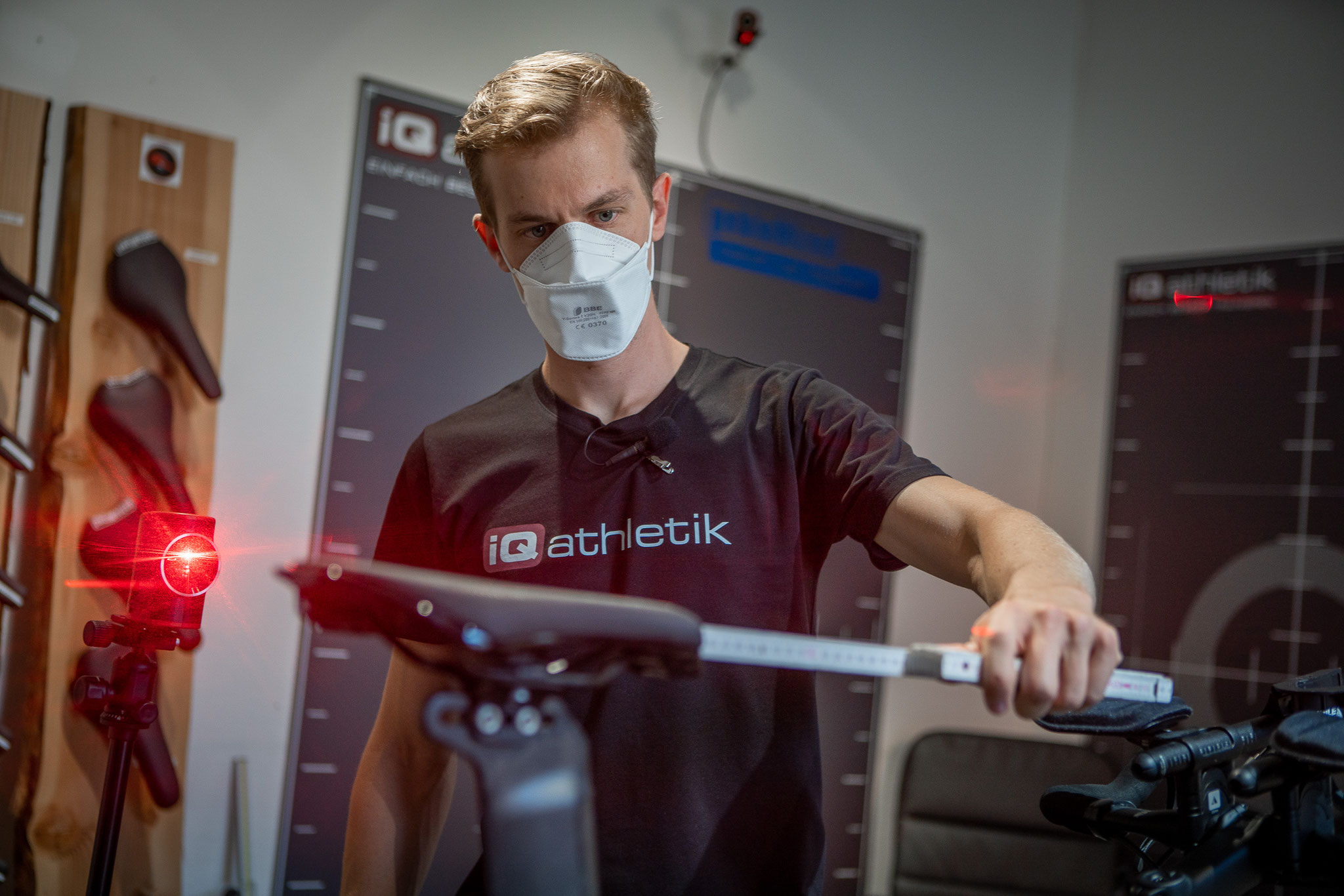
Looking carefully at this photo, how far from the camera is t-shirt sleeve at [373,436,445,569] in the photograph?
142 centimetres

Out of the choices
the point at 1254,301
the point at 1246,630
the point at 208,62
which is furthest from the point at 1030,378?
the point at 208,62

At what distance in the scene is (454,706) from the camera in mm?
619

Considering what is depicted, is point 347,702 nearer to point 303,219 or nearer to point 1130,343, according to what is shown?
point 303,219

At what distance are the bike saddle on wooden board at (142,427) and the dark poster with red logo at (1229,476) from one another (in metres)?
2.82

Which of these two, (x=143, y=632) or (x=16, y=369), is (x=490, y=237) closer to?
(x=143, y=632)

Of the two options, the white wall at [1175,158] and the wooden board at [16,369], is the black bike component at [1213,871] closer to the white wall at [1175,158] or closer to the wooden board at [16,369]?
the wooden board at [16,369]

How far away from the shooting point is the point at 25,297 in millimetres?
2133

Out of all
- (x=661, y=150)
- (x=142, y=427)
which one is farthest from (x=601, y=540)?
(x=661, y=150)

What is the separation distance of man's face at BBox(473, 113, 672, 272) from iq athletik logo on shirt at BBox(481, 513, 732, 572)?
37 centimetres

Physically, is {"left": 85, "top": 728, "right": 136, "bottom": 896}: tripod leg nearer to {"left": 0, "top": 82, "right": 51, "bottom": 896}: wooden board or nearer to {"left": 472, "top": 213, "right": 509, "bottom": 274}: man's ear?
{"left": 472, "top": 213, "right": 509, "bottom": 274}: man's ear

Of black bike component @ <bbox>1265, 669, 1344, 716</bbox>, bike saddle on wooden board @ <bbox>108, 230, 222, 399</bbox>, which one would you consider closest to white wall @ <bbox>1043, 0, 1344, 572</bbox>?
black bike component @ <bbox>1265, 669, 1344, 716</bbox>

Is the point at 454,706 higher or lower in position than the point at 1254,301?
lower

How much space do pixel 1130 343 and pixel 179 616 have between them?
→ 10.3ft

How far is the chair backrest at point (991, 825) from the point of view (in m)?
2.95
